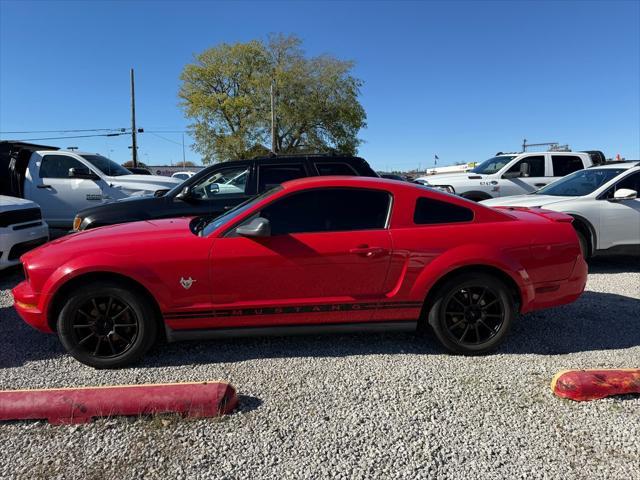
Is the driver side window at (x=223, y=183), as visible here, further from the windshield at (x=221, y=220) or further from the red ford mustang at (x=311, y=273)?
the red ford mustang at (x=311, y=273)

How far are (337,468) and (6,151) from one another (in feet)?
31.5

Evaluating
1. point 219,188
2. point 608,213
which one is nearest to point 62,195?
point 219,188

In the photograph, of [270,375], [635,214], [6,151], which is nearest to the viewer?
[270,375]

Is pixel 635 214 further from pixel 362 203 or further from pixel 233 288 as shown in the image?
pixel 233 288

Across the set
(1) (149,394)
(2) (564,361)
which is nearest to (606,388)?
(2) (564,361)

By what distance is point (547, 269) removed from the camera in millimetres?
3617

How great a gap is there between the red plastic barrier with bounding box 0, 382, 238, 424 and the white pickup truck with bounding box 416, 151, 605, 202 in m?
8.08

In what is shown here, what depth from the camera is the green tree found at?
1479 inches

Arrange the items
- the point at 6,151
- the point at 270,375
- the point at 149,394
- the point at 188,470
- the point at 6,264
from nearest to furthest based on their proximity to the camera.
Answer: the point at 188,470 < the point at 149,394 < the point at 270,375 < the point at 6,264 < the point at 6,151

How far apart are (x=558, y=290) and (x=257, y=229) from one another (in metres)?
2.61

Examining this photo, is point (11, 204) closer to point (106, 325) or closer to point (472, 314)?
point (106, 325)

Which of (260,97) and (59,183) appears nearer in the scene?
(59,183)

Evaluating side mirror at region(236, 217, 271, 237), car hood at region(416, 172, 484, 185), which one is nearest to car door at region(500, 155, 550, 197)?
car hood at region(416, 172, 484, 185)

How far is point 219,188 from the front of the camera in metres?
6.03
